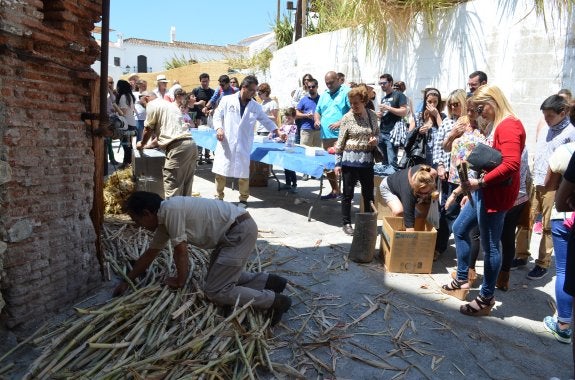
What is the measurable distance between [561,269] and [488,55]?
5.82m

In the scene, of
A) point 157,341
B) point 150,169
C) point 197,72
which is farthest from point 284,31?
point 157,341

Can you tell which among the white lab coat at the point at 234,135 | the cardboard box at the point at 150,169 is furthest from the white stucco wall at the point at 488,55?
the cardboard box at the point at 150,169

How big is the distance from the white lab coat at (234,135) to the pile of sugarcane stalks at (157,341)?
11.6 ft

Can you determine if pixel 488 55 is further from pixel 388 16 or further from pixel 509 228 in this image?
pixel 509 228

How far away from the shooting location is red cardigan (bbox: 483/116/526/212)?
11.7 feet

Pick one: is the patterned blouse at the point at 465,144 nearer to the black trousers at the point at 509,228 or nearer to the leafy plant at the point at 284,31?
the black trousers at the point at 509,228

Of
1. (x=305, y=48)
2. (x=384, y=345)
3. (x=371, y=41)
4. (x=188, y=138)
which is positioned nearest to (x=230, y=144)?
(x=188, y=138)

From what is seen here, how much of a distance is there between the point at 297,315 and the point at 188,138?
3171mm

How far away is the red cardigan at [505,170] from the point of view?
357cm

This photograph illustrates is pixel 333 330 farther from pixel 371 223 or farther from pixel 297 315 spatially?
pixel 371 223

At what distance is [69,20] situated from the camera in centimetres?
343

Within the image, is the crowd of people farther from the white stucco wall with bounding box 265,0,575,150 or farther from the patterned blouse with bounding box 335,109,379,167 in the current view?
the white stucco wall with bounding box 265,0,575,150

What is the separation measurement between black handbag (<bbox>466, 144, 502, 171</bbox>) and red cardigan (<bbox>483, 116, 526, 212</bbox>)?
1.6 inches

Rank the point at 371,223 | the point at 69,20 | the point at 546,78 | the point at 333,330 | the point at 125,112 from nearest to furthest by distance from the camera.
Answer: the point at 69,20 → the point at 333,330 → the point at 371,223 → the point at 546,78 → the point at 125,112
